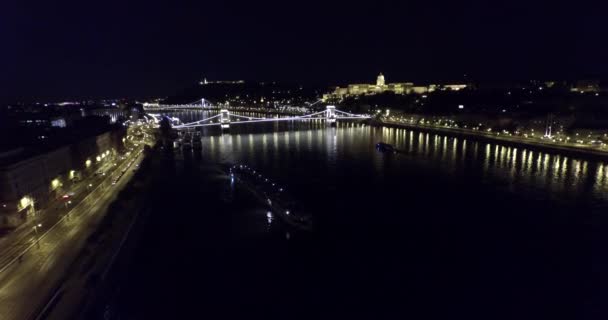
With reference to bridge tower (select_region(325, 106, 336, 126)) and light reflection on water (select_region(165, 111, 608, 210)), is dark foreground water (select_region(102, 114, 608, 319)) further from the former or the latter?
bridge tower (select_region(325, 106, 336, 126))

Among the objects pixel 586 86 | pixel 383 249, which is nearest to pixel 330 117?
pixel 586 86

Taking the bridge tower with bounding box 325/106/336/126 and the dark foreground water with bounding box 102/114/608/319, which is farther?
the bridge tower with bounding box 325/106/336/126

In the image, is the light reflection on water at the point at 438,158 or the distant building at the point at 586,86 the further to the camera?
the distant building at the point at 586,86

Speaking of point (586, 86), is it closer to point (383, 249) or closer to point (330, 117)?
point (330, 117)

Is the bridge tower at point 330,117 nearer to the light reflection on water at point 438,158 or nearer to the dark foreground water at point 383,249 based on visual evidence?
the light reflection on water at point 438,158

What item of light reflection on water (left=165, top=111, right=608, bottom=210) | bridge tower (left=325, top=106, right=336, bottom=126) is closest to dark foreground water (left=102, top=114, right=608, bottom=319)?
light reflection on water (left=165, top=111, right=608, bottom=210)

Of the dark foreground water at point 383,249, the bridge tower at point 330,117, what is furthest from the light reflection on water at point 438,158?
the bridge tower at point 330,117
